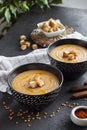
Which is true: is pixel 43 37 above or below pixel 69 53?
below

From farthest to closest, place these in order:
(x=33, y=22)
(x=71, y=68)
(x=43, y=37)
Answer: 1. (x=33, y=22)
2. (x=43, y=37)
3. (x=71, y=68)

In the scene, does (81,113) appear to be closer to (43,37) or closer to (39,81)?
(39,81)

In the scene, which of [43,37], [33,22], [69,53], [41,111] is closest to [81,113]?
[41,111]

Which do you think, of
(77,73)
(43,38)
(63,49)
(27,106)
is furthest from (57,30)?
(27,106)

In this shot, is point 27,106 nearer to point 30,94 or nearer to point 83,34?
point 30,94

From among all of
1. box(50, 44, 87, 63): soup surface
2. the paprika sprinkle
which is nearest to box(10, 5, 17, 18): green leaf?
box(50, 44, 87, 63): soup surface

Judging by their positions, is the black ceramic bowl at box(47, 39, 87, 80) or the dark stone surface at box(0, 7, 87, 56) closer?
the black ceramic bowl at box(47, 39, 87, 80)

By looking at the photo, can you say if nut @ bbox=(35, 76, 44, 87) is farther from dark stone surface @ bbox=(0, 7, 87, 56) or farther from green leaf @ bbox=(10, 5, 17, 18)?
green leaf @ bbox=(10, 5, 17, 18)
